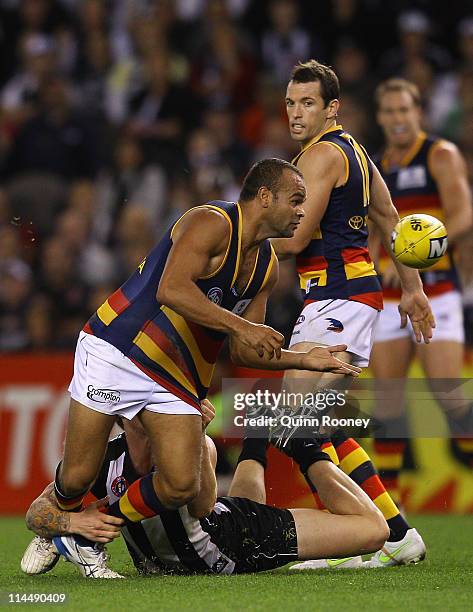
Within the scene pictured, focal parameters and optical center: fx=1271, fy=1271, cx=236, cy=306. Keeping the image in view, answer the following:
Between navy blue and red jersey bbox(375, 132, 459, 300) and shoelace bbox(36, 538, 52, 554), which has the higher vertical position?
navy blue and red jersey bbox(375, 132, 459, 300)

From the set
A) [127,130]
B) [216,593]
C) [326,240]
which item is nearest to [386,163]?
[326,240]

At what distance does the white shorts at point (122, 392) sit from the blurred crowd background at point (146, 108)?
4684 mm

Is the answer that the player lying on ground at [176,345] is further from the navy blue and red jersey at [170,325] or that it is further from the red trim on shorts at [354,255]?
the red trim on shorts at [354,255]

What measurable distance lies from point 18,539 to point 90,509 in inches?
77.6

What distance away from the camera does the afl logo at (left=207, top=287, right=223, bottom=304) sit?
5586mm

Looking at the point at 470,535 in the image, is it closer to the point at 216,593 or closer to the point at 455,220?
the point at 455,220

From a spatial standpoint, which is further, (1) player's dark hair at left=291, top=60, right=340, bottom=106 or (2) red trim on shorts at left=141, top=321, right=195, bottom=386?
(1) player's dark hair at left=291, top=60, right=340, bottom=106

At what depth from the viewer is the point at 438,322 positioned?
785cm

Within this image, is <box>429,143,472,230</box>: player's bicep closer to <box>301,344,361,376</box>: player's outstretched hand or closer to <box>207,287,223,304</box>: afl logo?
<box>301,344,361,376</box>: player's outstretched hand

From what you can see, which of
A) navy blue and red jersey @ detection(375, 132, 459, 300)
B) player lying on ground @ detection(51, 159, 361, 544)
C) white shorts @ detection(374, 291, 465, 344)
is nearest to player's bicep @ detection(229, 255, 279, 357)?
player lying on ground @ detection(51, 159, 361, 544)

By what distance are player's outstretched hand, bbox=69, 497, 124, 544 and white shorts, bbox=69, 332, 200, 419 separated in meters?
0.45

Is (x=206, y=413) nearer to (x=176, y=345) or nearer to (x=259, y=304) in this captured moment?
(x=176, y=345)

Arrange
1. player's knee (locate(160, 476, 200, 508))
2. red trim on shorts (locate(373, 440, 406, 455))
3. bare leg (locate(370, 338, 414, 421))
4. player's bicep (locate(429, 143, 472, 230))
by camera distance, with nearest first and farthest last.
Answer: player's knee (locate(160, 476, 200, 508)) → red trim on shorts (locate(373, 440, 406, 455)) → bare leg (locate(370, 338, 414, 421)) → player's bicep (locate(429, 143, 472, 230))

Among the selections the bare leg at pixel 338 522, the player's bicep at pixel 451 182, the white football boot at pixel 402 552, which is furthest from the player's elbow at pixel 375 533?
the player's bicep at pixel 451 182
